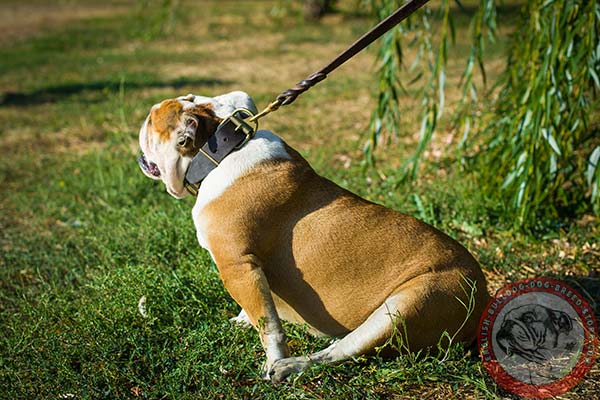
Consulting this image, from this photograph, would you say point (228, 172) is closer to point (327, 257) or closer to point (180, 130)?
point (180, 130)

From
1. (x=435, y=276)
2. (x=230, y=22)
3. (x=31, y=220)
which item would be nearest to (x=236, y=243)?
(x=435, y=276)

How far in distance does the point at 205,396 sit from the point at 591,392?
5.54 feet

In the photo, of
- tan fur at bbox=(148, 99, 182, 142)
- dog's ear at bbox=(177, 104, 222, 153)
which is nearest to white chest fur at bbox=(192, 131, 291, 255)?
dog's ear at bbox=(177, 104, 222, 153)

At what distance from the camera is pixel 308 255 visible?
2.88 meters

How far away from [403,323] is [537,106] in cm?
200

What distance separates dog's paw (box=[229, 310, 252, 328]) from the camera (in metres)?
3.29

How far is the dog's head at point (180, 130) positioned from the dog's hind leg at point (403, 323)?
1.01m

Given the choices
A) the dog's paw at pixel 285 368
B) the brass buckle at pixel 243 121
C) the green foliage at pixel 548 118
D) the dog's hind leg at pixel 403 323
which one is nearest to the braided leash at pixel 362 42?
the brass buckle at pixel 243 121

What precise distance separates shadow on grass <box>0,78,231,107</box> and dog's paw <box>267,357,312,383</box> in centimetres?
735

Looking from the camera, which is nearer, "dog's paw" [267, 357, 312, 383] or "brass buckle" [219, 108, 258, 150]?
"dog's paw" [267, 357, 312, 383]

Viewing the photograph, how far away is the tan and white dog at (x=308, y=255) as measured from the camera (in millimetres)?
2809

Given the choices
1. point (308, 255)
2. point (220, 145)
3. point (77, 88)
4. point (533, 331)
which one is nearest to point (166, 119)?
point (220, 145)

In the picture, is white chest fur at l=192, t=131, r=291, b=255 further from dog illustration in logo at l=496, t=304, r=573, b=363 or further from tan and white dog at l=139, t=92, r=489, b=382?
dog illustration in logo at l=496, t=304, r=573, b=363

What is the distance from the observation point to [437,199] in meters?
4.91
